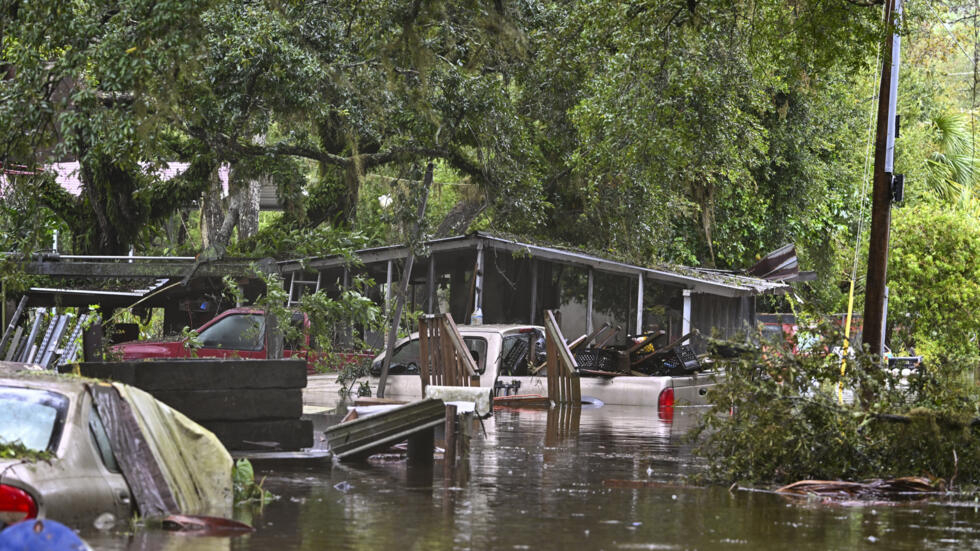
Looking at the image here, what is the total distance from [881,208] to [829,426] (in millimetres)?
7409

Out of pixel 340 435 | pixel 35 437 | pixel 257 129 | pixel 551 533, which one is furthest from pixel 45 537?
pixel 257 129

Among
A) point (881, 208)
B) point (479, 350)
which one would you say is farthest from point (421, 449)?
→ point (881, 208)

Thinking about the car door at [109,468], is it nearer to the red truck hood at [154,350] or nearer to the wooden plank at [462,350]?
the wooden plank at [462,350]

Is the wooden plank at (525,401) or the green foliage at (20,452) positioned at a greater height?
the green foliage at (20,452)

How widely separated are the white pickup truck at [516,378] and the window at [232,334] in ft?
8.67

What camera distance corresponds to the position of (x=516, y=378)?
72.3ft

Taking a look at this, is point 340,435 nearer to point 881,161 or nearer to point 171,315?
point 881,161

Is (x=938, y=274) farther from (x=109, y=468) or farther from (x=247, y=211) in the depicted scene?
(x=109, y=468)

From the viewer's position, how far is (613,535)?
8.67m

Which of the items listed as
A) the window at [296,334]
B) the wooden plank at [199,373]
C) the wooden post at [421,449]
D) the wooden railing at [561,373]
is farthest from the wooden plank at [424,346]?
the wooden plank at [199,373]

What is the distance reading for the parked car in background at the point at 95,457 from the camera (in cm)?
707

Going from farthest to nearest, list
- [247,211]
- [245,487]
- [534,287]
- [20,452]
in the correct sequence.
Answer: [247,211] → [534,287] → [245,487] → [20,452]

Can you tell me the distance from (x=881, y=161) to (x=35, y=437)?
14.1 meters

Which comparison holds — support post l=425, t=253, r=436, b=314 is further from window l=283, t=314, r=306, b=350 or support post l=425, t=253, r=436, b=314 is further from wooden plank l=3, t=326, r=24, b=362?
wooden plank l=3, t=326, r=24, b=362
